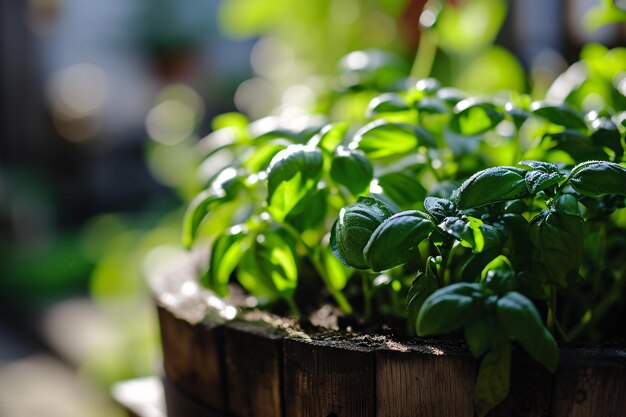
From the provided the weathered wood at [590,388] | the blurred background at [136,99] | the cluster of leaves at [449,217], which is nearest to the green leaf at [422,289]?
the cluster of leaves at [449,217]

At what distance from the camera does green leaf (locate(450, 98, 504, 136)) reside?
61 cm

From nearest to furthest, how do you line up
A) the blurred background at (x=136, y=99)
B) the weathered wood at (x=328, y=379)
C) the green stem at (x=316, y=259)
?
the weathered wood at (x=328, y=379), the green stem at (x=316, y=259), the blurred background at (x=136, y=99)

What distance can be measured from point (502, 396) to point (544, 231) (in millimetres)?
128

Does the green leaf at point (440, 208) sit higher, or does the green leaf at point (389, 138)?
the green leaf at point (389, 138)

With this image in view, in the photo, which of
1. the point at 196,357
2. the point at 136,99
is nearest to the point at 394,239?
the point at 196,357

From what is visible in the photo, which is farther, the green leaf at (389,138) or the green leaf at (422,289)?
the green leaf at (389,138)

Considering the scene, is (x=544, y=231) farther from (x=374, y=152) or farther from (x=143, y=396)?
(x=143, y=396)

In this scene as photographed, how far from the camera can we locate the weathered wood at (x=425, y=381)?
50 cm

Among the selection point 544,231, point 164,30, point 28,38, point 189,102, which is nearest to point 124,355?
point 189,102

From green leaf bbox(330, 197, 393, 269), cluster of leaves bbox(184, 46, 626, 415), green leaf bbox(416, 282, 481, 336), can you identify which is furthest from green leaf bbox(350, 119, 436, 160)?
green leaf bbox(416, 282, 481, 336)

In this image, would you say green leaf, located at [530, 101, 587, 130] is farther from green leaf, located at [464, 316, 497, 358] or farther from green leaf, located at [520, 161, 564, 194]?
green leaf, located at [464, 316, 497, 358]

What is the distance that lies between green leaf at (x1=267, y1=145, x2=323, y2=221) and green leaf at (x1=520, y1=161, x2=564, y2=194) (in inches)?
7.1

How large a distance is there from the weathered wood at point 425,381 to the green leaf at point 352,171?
144mm

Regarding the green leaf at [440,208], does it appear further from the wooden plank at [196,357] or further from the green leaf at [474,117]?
the wooden plank at [196,357]
